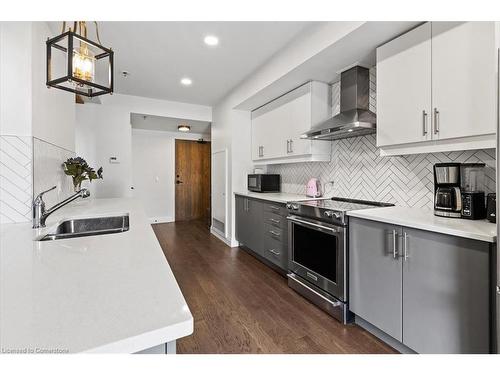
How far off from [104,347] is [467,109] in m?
2.07

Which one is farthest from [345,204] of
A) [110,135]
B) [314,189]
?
[110,135]

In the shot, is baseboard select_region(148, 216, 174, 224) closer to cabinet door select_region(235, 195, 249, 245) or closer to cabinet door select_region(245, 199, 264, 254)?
cabinet door select_region(235, 195, 249, 245)

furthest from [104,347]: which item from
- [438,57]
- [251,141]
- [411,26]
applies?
[251,141]

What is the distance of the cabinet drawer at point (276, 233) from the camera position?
2.87 metres

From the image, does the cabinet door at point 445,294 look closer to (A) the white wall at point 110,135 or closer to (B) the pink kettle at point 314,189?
(B) the pink kettle at point 314,189

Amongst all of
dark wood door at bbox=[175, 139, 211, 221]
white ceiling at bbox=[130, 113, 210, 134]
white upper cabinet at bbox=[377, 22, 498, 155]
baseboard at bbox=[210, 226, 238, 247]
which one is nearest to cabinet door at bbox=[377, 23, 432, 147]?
white upper cabinet at bbox=[377, 22, 498, 155]

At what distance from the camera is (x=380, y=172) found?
2.46m

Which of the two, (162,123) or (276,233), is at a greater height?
(162,123)

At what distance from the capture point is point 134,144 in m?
5.79

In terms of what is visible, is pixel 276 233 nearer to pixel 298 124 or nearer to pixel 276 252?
pixel 276 252

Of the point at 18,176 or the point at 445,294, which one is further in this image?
the point at 18,176

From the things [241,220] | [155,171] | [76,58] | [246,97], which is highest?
[246,97]

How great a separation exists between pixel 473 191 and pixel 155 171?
5.79 meters
